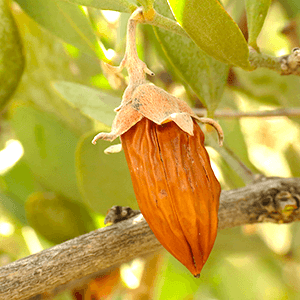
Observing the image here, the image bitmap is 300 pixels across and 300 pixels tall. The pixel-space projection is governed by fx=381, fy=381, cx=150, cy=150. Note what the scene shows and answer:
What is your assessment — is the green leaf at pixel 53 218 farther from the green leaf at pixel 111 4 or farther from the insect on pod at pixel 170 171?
the green leaf at pixel 111 4

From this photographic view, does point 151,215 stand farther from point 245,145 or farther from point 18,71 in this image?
point 245,145

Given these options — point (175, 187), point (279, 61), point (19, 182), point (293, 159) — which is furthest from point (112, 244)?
point (293, 159)

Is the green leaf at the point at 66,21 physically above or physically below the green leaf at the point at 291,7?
above

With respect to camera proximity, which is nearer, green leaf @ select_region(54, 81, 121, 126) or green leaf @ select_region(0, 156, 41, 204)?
green leaf @ select_region(54, 81, 121, 126)

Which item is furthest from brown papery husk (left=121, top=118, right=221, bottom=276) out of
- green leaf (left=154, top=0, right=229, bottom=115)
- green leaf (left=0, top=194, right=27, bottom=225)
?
green leaf (left=0, top=194, right=27, bottom=225)

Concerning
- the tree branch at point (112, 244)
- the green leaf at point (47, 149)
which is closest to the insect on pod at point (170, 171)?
the tree branch at point (112, 244)

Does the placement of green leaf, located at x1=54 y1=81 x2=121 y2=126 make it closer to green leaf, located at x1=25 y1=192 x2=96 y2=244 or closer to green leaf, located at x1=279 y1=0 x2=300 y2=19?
green leaf, located at x1=25 y1=192 x2=96 y2=244
